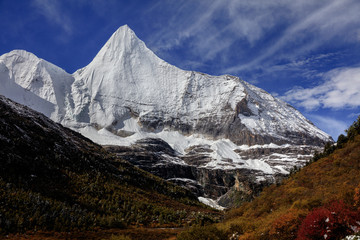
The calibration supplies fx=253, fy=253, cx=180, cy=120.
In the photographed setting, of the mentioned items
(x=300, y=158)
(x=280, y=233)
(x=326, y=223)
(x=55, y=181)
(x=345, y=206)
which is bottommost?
(x=55, y=181)

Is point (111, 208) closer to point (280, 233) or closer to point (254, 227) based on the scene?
point (254, 227)

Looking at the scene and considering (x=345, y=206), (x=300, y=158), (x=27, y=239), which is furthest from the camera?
(x=300, y=158)

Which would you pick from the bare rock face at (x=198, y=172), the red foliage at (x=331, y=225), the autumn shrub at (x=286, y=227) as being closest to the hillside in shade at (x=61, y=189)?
the autumn shrub at (x=286, y=227)

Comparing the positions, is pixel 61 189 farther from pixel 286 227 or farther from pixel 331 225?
pixel 331 225

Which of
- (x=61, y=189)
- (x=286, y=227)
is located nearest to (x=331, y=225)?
(x=286, y=227)

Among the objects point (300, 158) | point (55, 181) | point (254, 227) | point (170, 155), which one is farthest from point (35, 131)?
point (300, 158)
